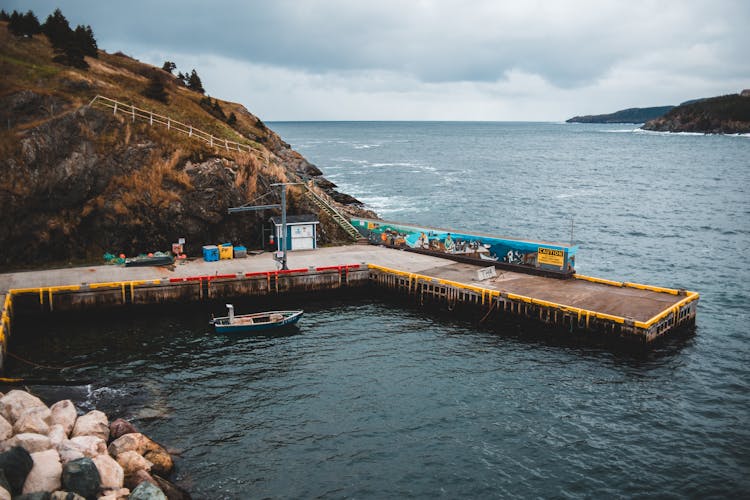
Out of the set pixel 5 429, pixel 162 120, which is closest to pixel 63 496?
pixel 5 429

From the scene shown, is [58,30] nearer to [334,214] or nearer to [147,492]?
[334,214]

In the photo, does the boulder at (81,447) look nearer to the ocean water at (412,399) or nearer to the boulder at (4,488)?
the boulder at (4,488)

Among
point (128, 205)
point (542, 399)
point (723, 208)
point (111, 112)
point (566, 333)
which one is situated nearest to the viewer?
point (542, 399)

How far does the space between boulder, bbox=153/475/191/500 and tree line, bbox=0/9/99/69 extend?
2244 inches

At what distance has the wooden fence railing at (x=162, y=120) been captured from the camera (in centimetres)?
5655

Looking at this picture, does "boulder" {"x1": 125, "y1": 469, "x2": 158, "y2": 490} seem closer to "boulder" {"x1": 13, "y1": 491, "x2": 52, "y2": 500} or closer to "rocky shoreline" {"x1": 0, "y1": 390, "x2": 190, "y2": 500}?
"rocky shoreline" {"x1": 0, "y1": 390, "x2": 190, "y2": 500}

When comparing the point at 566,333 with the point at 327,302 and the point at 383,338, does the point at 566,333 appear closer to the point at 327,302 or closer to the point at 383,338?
the point at 383,338

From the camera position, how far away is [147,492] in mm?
20172

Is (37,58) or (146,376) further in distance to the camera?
(37,58)

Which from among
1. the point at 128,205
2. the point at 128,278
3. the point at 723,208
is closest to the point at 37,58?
the point at 128,205

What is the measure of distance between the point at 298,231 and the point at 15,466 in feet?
121

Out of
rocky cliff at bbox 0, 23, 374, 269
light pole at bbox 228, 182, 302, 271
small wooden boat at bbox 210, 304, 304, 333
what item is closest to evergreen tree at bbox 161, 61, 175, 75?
rocky cliff at bbox 0, 23, 374, 269

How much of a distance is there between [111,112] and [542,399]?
48.0 meters

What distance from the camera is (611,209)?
96.8 meters
